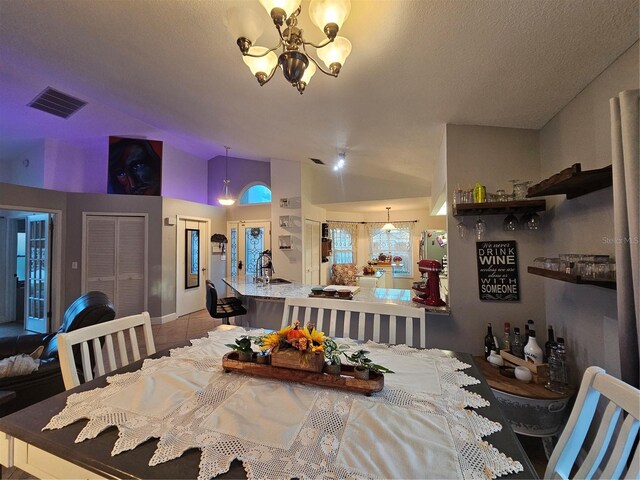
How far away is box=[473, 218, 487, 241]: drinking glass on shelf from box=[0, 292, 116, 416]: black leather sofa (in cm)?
316

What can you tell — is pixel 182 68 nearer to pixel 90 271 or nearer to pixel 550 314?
pixel 550 314

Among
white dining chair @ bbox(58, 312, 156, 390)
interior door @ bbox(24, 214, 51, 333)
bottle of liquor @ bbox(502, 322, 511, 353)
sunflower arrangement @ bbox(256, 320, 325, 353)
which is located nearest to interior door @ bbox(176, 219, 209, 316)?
interior door @ bbox(24, 214, 51, 333)

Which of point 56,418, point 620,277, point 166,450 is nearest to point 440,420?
point 166,450

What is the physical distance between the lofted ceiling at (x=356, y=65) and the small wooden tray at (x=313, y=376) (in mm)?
1635

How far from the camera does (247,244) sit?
6.36m

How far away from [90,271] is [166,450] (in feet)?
17.0

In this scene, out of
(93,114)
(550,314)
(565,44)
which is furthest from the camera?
(93,114)

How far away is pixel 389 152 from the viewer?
3285 mm

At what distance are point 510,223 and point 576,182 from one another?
78 centimetres

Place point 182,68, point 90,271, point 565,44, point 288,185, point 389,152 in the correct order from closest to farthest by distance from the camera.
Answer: point 565,44 < point 182,68 < point 389,152 < point 90,271 < point 288,185

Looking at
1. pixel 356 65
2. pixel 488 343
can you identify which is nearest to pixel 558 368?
pixel 488 343

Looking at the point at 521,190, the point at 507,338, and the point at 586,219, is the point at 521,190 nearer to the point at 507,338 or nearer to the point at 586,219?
the point at 586,219

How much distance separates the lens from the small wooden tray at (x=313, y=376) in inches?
40.6

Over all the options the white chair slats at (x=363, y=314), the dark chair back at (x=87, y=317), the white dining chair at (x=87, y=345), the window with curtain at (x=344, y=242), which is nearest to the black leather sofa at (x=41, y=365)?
the dark chair back at (x=87, y=317)
